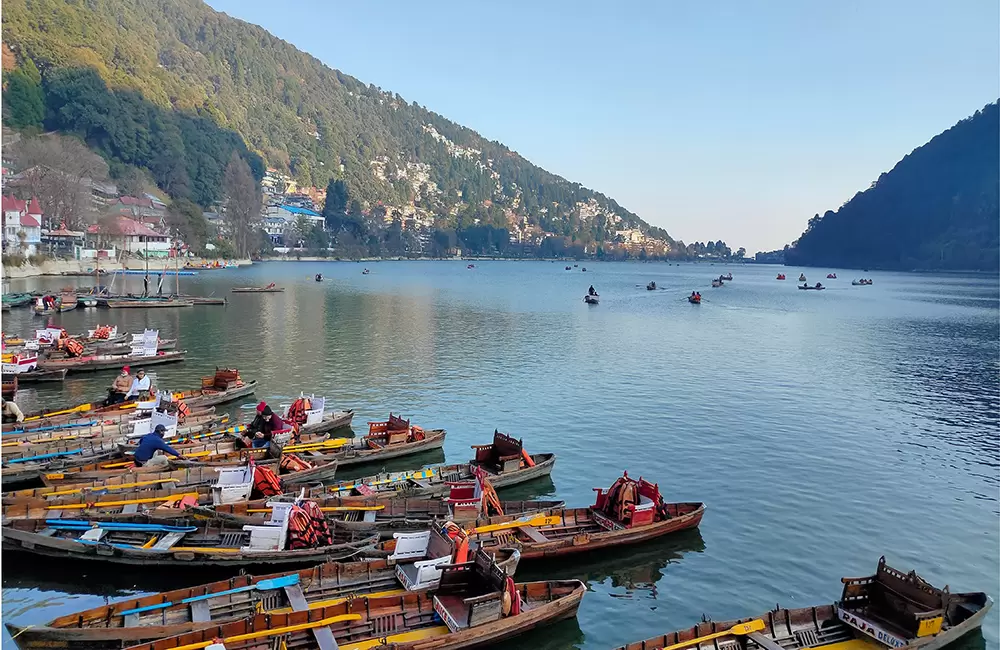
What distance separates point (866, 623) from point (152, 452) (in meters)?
21.2

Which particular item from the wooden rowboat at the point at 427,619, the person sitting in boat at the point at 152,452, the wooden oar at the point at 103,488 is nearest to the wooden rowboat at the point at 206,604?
the wooden rowboat at the point at 427,619

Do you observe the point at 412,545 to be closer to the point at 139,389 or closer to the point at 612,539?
the point at 612,539

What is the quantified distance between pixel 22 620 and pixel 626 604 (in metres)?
14.7

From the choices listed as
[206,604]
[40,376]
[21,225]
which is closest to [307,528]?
[206,604]

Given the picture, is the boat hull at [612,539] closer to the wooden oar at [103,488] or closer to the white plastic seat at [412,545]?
the white plastic seat at [412,545]

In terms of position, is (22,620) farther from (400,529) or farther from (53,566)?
(400,529)

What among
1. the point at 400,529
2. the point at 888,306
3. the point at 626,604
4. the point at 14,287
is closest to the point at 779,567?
the point at 626,604

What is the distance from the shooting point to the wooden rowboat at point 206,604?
1329 cm

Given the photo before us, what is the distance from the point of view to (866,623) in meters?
15.5

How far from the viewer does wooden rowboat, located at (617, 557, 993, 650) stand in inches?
574

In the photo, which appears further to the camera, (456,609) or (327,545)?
(327,545)

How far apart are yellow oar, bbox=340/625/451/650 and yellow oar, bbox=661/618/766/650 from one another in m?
4.63

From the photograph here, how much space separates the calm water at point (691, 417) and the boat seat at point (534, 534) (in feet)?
3.28

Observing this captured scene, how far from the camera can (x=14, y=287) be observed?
84.2 m
